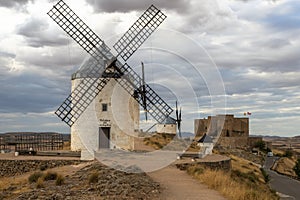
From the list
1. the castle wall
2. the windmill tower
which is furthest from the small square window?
the castle wall

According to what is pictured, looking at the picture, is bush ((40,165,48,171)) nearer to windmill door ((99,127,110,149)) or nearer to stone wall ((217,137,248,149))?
windmill door ((99,127,110,149))

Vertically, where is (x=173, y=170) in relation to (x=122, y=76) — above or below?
below

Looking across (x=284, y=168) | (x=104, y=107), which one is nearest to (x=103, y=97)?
(x=104, y=107)

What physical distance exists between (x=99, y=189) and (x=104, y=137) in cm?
1074

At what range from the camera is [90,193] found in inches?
442

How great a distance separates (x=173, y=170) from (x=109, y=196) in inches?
282

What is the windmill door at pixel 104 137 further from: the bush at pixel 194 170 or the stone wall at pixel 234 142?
the stone wall at pixel 234 142

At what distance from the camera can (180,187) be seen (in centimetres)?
1302

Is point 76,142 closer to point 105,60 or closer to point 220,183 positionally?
point 105,60

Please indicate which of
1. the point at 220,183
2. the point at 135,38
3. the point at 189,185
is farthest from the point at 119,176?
→ the point at 135,38

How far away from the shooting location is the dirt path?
11.4 meters

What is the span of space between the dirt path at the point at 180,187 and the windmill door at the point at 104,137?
5.72 m

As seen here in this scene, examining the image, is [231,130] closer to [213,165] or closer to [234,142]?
[234,142]

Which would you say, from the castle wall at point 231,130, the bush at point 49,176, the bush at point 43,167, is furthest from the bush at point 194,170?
the castle wall at point 231,130
